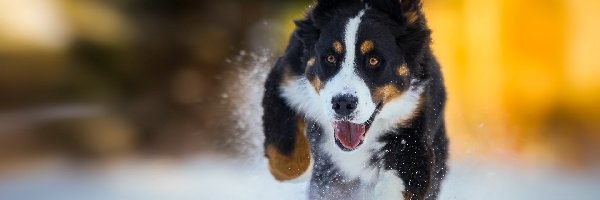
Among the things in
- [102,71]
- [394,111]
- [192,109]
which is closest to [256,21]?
[192,109]

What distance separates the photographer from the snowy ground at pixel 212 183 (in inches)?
191

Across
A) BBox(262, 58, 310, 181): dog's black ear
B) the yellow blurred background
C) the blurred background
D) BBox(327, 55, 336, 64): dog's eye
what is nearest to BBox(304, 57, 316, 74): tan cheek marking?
BBox(327, 55, 336, 64): dog's eye

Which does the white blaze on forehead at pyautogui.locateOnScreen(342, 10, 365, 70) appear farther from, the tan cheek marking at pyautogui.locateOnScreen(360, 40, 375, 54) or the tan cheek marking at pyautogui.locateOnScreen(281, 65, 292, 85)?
the tan cheek marking at pyautogui.locateOnScreen(281, 65, 292, 85)

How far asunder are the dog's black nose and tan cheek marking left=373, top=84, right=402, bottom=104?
0.19 meters

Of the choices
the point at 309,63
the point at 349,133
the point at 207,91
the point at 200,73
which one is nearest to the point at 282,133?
the point at 309,63

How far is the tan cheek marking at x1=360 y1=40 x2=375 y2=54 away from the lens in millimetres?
3184

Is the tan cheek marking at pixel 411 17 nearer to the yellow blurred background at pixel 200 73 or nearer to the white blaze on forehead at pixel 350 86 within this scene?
the white blaze on forehead at pixel 350 86

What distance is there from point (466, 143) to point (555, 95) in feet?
6.59

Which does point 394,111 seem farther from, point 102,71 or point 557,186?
point 102,71

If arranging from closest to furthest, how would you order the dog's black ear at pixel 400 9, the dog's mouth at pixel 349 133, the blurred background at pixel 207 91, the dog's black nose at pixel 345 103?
the dog's black nose at pixel 345 103, the dog's mouth at pixel 349 133, the dog's black ear at pixel 400 9, the blurred background at pixel 207 91

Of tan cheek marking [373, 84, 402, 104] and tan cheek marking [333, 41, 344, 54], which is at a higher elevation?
tan cheek marking [333, 41, 344, 54]

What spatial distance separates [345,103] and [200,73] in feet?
14.3

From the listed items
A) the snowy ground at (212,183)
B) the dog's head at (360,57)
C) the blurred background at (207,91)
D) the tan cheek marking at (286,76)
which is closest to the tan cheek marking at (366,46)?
the dog's head at (360,57)

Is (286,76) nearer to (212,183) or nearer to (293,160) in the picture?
(293,160)
